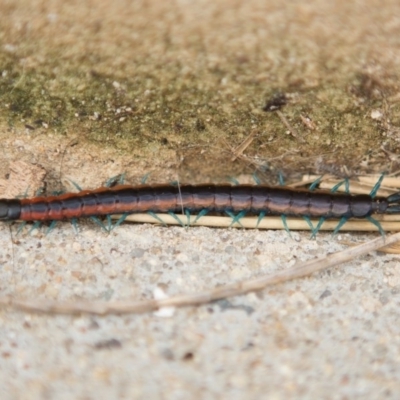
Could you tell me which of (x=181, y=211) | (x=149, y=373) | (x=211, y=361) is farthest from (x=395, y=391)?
(x=181, y=211)

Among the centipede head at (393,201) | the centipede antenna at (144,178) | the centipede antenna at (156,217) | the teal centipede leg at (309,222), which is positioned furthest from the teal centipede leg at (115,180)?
the centipede head at (393,201)

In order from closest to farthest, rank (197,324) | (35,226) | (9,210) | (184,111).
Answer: (197,324)
(184,111)
(9,210)
(35,226)

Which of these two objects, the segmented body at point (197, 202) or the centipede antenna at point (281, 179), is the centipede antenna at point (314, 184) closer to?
the segmented body at point (197, 202)

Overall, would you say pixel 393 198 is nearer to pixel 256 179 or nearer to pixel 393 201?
pixel 393 201

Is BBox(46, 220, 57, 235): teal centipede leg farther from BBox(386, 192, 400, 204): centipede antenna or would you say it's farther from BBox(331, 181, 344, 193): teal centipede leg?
BBox(386, 192, 400, 204): centipede antenna

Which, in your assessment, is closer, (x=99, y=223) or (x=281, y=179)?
(x=99, y=223)

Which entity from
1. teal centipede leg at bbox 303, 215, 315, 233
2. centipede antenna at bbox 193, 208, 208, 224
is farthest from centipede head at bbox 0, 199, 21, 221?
teal centipede leg at bbox 303, 215, 315, 233

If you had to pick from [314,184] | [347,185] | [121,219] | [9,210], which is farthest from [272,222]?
[9,210]
